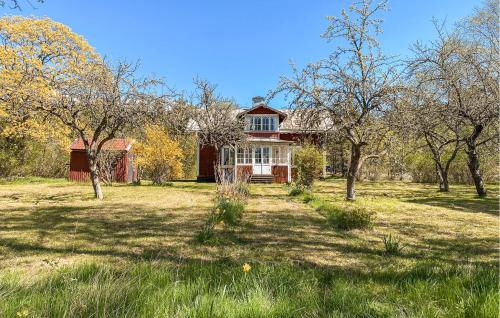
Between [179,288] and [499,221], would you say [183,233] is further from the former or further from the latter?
[499,221]

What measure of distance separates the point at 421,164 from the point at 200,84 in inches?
703

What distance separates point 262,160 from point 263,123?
11.2ft

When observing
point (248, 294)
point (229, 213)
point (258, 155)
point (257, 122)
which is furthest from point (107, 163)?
point (248, 294)

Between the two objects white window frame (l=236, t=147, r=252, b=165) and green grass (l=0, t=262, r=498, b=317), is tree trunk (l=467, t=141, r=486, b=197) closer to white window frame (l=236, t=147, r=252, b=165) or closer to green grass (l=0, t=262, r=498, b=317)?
green grass (l=0, t=262, r=498, b=317)

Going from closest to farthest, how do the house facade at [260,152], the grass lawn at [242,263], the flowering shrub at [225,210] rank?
the grass lawn at [242,263], the flowering shrub at [225,210], the house facade at [260,152]

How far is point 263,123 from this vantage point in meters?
25.8

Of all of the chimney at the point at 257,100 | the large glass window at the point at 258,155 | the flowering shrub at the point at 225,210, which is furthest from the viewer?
the chimney at the point at 257,100

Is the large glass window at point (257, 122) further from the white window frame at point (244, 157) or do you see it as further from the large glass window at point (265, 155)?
the white window frame at point (244, 157)

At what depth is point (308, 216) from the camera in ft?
25.7

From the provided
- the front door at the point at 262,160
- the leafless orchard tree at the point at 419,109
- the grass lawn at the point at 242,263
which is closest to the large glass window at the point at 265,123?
the front door at the point at 262,160

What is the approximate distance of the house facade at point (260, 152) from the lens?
23.8 m

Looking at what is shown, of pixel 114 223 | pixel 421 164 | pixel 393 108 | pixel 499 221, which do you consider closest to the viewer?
pixel 114 223

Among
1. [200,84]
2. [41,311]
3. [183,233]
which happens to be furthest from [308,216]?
[200,84]

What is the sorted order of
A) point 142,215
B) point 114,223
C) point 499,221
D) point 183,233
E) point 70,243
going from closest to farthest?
point 70,243 < point 183,233 < point 114,223 < point 499,221 < point 142,215
